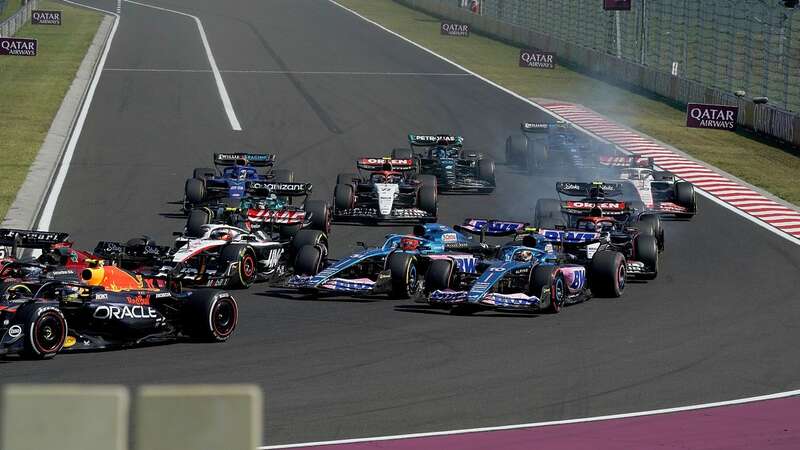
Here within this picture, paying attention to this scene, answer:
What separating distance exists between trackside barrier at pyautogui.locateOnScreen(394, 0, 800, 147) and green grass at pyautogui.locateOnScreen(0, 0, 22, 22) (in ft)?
91.4

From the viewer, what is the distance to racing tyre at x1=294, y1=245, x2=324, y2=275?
72.7ft

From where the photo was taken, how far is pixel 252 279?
22.8 meters

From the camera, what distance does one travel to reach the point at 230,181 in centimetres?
2962

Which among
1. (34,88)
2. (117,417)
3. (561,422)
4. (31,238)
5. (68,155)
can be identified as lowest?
(68,155)

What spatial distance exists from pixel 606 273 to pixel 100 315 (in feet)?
29.7

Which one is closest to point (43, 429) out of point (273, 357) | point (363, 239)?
point (273, 357)

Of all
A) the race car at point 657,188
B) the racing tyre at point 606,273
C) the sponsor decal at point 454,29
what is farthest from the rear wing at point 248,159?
the sponsor decal at point 454,29

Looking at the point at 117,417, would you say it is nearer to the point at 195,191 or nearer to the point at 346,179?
the point at 195,191

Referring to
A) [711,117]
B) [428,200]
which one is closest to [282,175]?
[428,200]

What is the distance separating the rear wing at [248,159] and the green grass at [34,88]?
5262 mm

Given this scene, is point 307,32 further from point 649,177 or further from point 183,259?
point 183,259

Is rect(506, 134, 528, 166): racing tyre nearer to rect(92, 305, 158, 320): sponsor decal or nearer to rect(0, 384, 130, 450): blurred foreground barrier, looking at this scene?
rect(92, 305, 158, 320): sponsor decal

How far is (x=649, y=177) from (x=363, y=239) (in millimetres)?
8716

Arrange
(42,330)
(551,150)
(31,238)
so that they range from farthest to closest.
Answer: (551,150)
(31,238)
(42,330)
